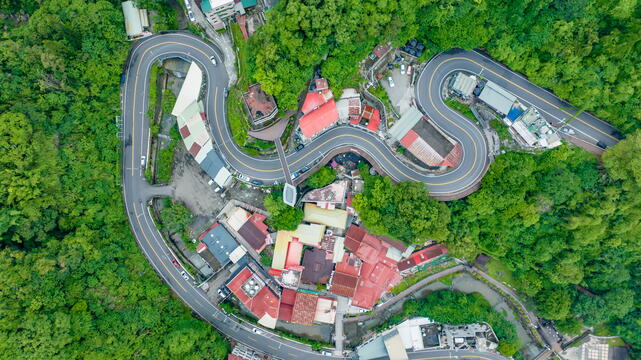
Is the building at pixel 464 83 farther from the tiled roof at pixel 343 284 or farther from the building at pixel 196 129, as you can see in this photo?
the building at pixel 196 129

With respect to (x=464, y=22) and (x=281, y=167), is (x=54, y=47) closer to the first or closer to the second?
(x=281, y=167)

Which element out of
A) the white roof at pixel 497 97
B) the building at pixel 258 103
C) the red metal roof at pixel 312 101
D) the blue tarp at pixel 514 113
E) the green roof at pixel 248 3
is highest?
the green roof at pixel 248 3

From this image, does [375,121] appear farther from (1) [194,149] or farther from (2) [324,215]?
(1) [194,149]

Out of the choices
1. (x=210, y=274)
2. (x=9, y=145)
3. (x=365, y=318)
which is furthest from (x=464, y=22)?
(x=9, y=145)

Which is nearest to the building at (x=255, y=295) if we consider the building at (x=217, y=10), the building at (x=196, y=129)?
the building at (x=196, y=129)

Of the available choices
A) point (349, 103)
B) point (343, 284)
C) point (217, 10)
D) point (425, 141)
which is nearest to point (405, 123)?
point (425, 141)

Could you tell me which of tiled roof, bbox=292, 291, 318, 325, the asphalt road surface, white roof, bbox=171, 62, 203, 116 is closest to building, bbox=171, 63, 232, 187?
white roof, bbox=171, 62, 203, 116
